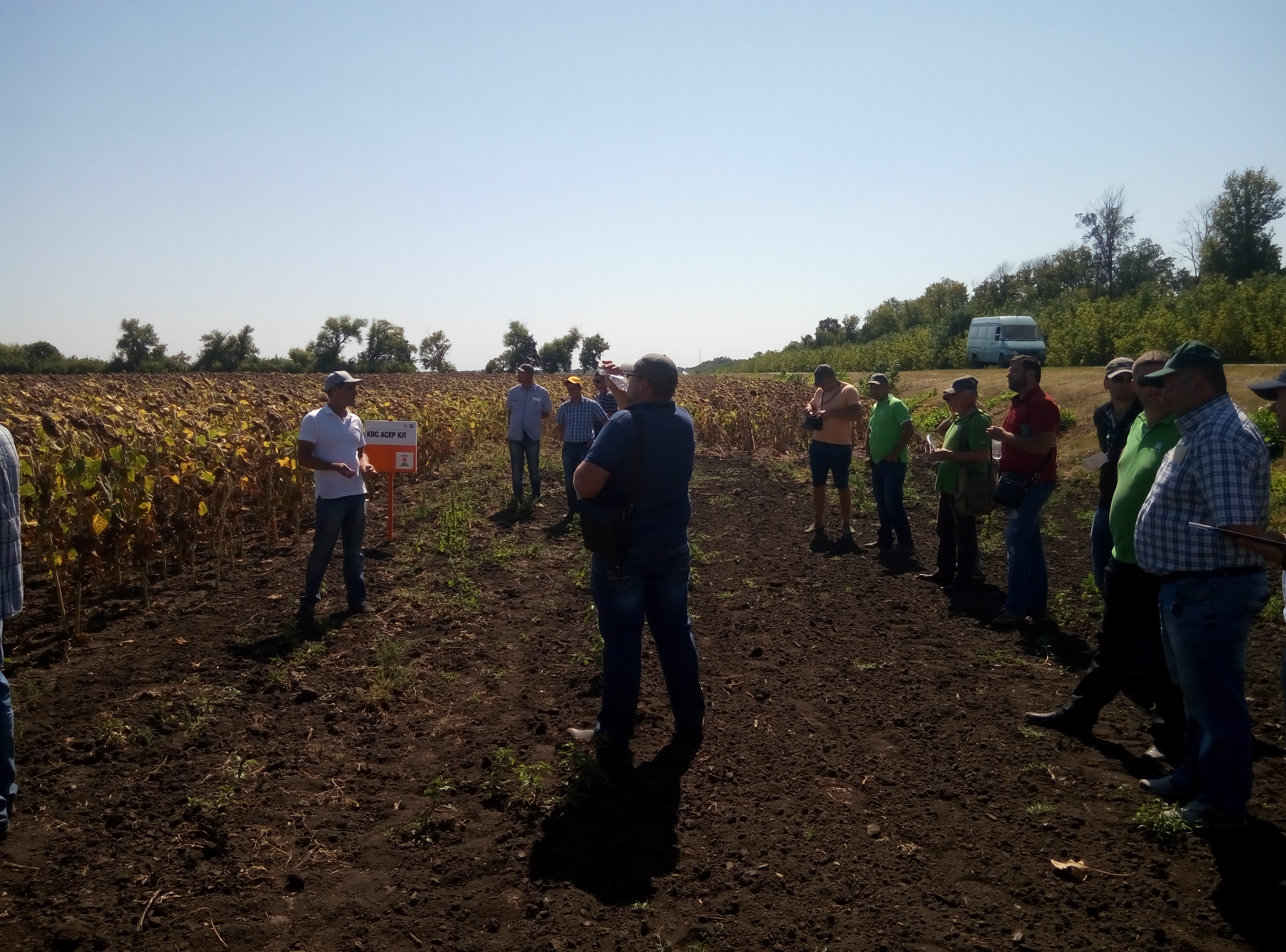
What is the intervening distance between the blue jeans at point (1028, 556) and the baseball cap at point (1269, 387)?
3.02m

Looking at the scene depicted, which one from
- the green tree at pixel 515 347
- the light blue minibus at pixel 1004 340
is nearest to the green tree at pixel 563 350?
the green tree at pixel 515 347

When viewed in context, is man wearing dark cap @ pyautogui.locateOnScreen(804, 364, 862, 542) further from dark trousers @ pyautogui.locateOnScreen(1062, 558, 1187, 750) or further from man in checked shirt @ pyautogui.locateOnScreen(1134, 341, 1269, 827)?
man in checked shirt @ pyautogui.locateOnScreen(1134, 341, 1269, 827)

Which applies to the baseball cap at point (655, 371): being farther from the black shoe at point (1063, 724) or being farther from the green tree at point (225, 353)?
the green tree at point (225, 353)

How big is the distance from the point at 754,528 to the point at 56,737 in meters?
8.03

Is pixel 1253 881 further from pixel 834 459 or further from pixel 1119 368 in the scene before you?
pixel 834 459

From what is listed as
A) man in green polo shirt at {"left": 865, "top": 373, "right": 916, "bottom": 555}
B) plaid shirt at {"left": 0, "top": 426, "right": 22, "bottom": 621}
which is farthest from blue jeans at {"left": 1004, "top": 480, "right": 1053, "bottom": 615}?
plaid shirt at {"left": 0, "top": 426, "right": 22, "bottom": 621}

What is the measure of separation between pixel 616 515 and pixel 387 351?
228ft

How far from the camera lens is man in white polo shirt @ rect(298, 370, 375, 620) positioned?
23.6 ft

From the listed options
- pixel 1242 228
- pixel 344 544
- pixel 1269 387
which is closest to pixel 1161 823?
pixel 1269 387

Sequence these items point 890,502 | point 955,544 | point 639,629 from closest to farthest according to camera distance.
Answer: point 639,629, point 955,544, point 890,502

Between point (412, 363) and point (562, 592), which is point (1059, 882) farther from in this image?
point (412, 363)

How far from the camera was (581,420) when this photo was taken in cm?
1167

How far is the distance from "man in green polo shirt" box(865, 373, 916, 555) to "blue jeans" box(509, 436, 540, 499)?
4.87m

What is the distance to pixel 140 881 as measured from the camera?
3.85m
